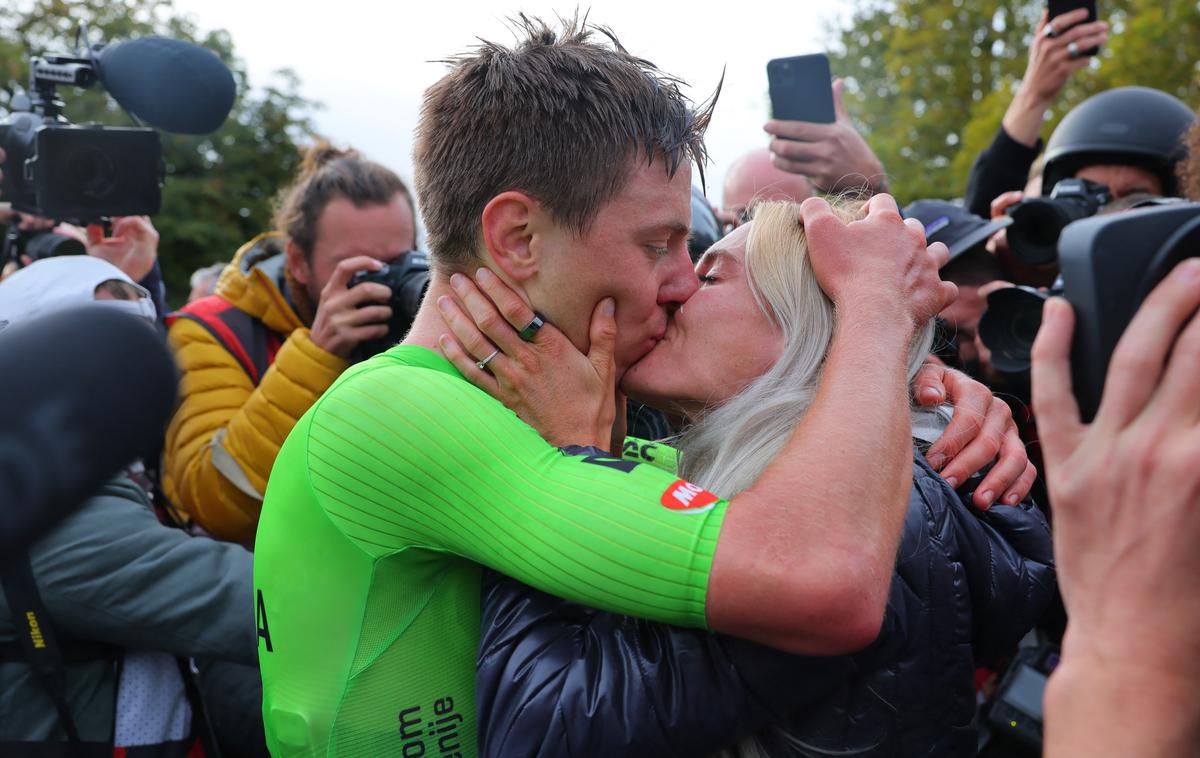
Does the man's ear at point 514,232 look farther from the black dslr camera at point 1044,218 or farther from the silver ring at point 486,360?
the black dslr camera at point 1044,218

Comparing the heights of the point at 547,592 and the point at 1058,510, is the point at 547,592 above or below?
below

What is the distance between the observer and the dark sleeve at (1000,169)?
453cm

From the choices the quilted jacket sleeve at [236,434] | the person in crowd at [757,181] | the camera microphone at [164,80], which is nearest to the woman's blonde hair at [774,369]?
the quilted jacket sleeve at [236,434]

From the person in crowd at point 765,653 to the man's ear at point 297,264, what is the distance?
226 cm

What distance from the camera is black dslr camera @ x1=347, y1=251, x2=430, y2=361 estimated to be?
146 inches

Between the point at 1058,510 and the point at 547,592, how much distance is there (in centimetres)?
88

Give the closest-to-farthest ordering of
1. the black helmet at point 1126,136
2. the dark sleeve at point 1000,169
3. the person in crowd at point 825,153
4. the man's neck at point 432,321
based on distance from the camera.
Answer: the man's neck at point 432,321
the person in crowd at point 825,153
the black helmet at point 1126,136
the dark sleeve at point 1000,169

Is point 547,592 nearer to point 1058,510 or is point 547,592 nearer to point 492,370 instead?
point 492,370

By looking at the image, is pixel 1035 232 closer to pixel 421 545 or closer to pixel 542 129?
pixel 542 129

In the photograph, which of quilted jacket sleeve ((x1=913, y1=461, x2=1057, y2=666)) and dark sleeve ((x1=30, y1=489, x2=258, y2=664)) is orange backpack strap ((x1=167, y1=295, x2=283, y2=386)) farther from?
quilted jacket sleeve ((x1=913, y1=461, x2=1057, y2=666))

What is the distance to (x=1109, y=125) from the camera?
4.41m

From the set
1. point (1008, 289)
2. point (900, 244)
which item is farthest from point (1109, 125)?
point (900, 244)

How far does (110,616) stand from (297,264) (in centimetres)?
183

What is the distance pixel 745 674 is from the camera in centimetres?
168
